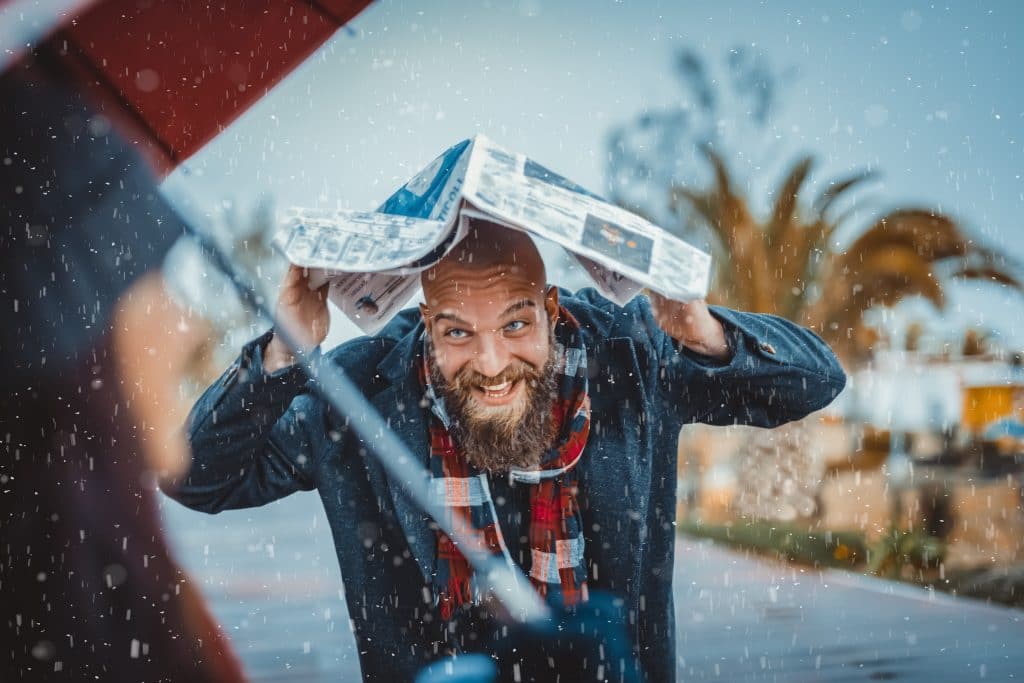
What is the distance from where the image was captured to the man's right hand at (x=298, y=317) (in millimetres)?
2398

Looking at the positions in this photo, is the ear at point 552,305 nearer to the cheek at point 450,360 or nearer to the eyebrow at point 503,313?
the eyebrow at point 503,313

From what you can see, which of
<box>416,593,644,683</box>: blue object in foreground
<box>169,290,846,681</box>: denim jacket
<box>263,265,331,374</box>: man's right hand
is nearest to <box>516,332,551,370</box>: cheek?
<box>169,290,846,681</box>: denim jacket

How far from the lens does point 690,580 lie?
9.03 metres

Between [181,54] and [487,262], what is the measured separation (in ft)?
4.78

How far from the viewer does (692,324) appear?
8.15 feet

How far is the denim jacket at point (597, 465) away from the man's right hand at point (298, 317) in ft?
0.99

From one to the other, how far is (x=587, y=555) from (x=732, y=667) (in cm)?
382

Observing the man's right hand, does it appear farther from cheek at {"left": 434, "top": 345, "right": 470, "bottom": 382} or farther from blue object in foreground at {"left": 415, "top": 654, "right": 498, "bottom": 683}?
blue object in foreground at {"left": 415, "top": 654, "right": 498, "bottom": 683}

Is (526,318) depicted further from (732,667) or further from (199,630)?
(732,667)

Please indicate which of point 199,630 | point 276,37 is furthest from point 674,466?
point 276,37

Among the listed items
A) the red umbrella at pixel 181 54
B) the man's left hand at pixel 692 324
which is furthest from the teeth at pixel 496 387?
the red umbrella at pixel 181 54

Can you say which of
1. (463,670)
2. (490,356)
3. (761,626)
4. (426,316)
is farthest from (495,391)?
(761,626)

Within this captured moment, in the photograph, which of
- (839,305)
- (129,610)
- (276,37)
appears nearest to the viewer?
(129,610)

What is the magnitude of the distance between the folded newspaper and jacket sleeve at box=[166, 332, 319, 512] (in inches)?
12.2
